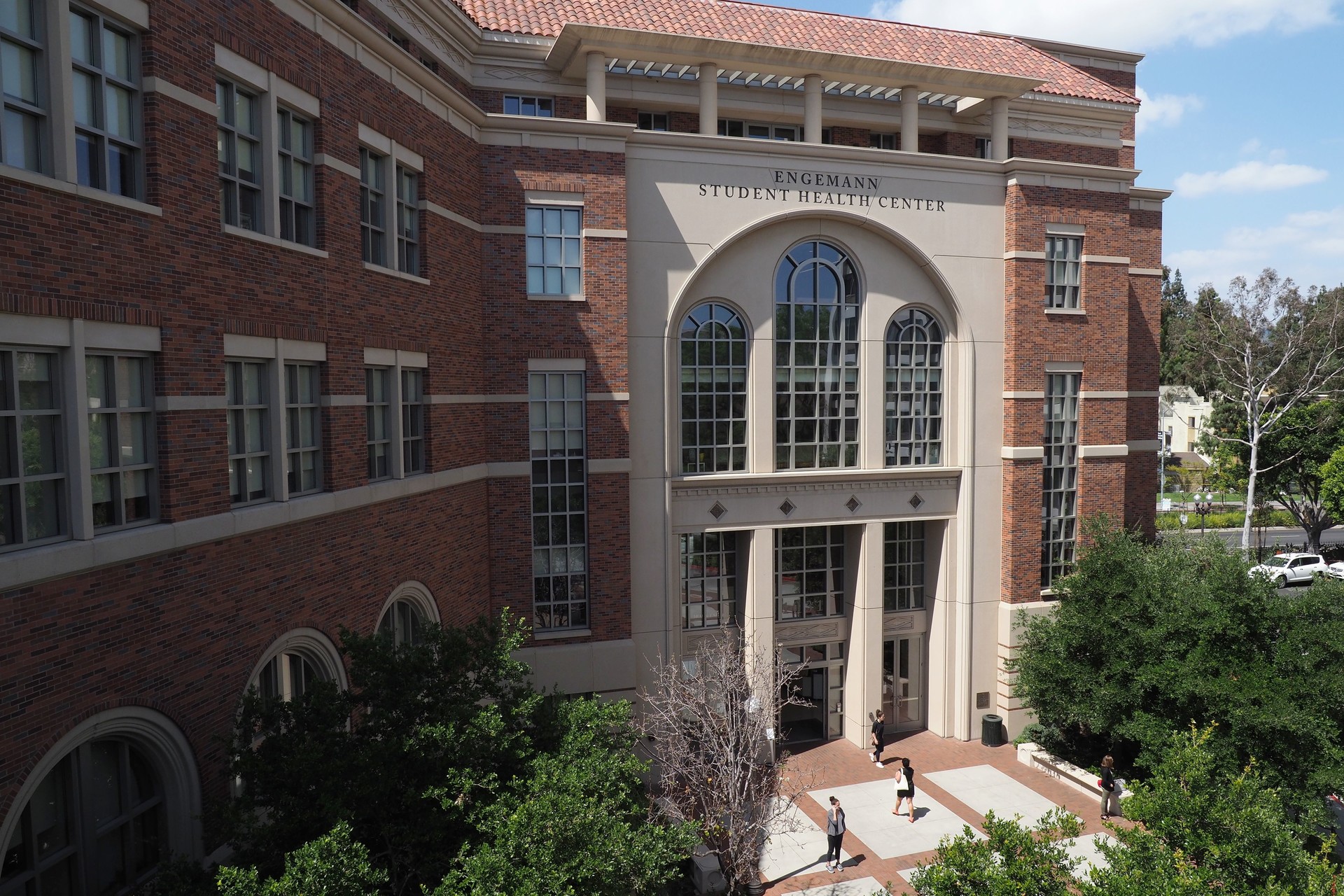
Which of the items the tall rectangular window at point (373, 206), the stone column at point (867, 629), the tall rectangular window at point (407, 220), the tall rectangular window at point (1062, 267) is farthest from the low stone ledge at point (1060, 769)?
the tall rectangular window at point (373, 206)

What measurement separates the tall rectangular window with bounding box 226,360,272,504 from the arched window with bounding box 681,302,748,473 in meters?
11.1

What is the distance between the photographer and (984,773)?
70.4ft

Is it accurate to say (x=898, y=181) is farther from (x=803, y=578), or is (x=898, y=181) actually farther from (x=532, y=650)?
(x=532, y=650)

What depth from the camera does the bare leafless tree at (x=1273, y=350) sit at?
40.5m

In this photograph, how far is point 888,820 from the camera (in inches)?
752

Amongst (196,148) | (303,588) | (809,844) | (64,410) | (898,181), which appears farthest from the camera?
(898,181)

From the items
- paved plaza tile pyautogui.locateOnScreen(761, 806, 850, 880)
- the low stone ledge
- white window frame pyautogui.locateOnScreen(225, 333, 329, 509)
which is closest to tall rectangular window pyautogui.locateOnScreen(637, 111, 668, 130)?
white window frame pyautogui.locateOnScreen(225, 333, 329, 509)

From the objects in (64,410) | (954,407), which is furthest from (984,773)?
(64,410)

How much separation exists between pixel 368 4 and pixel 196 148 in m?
7.58

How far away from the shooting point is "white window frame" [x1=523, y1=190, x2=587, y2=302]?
62.6 ft

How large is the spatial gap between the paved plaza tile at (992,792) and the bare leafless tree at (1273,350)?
26.5 m

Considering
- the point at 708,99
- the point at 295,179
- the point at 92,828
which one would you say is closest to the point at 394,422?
the point at 295,179

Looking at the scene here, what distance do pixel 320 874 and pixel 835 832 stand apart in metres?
11.8

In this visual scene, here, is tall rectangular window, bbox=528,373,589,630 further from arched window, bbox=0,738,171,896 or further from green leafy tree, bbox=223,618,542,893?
arched window, bbox=0,738,171,896
